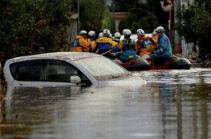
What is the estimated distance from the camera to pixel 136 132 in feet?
34.4

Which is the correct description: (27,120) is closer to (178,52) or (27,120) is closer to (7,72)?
(7,72)

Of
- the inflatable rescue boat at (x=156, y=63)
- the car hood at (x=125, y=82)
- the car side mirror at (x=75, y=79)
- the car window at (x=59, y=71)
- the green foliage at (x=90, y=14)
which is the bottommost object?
the car hood at (x=125, y=82)

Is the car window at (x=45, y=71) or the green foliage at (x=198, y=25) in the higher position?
the green foliage at (x=198, y=25)

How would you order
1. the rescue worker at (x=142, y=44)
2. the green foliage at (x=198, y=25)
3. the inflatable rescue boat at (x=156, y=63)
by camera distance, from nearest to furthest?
the inflatable rescue boat at (x=156, y=63) < the rescue worker at (x=142, y=44) < the green foliage at (x=198, y=25)

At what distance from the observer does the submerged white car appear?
17.2 metres

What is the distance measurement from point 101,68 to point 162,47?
40.6 ft

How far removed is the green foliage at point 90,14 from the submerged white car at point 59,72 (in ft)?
183

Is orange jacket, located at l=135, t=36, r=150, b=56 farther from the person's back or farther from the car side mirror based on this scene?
the car side mirror

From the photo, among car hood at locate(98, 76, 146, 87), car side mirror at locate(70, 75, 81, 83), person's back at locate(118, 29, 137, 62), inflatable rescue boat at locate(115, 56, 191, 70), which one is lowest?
car hood at locate(98, 76, 146, 87)

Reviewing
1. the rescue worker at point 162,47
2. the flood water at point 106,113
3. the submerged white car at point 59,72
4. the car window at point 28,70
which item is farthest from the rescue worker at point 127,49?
the car window at point 28,70

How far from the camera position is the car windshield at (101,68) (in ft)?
57.3

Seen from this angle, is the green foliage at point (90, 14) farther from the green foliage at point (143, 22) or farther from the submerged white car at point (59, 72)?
the submerged white car at point (59, 72)

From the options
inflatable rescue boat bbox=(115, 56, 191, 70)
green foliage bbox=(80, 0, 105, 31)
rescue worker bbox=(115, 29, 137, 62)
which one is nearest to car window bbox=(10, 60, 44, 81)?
inflatable rescue boat bbox=(115, 56, 191, 70)

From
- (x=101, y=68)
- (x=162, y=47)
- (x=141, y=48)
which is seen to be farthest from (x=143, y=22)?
(x=101, y=68)
